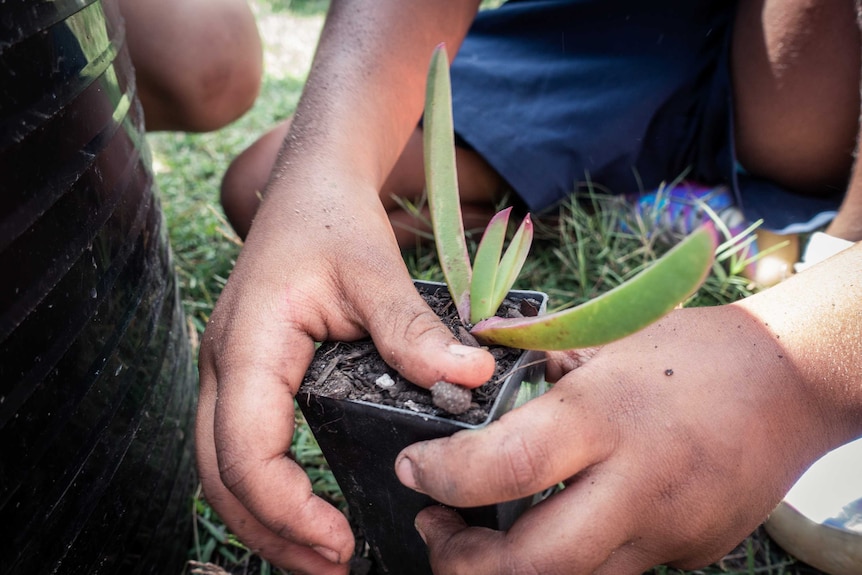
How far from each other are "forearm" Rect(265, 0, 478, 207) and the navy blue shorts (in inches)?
13.9

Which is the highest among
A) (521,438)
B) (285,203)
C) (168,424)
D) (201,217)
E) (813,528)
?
(285,203)

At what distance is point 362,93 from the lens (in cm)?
96

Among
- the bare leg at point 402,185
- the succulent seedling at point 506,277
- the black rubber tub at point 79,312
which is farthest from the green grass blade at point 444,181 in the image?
the bare leg at point 402,185

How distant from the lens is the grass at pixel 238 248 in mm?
934

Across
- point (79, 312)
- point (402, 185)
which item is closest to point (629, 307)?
point (79, 312)

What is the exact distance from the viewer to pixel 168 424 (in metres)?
0.83

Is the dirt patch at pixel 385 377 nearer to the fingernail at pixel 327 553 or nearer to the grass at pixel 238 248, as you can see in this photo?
the fingernail at pixel 327 553

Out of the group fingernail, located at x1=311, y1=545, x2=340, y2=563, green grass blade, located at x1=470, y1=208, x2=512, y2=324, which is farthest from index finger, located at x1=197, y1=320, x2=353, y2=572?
green grass blade, located at x1=470, y1=208, x2=512, y2=324

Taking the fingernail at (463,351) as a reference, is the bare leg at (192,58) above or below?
above

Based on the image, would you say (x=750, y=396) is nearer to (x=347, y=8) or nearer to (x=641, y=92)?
(x=347, y=8)

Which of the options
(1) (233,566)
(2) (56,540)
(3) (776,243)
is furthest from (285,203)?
(3) (776,243)

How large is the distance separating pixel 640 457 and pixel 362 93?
0.65m

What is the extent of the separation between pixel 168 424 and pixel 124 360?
161 millimetres

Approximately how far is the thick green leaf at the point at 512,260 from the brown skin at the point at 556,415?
0.33ft
